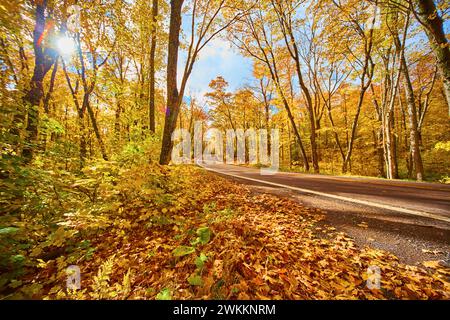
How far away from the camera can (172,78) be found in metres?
5.24

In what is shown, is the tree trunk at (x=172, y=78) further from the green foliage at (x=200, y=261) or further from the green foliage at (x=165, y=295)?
the green foliage at (x=165, y=295)

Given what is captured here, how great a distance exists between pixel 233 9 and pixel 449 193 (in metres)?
11.3

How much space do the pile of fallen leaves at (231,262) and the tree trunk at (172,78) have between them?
4.47 ft

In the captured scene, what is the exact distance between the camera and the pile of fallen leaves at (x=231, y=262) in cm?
171

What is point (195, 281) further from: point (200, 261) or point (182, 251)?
A: point (182, 251)

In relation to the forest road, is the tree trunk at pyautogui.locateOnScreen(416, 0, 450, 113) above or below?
above

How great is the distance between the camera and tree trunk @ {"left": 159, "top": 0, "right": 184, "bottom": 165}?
200 inches

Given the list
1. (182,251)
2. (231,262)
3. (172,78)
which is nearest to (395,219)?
(231,262)

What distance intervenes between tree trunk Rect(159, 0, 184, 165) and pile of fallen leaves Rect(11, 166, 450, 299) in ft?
4.47

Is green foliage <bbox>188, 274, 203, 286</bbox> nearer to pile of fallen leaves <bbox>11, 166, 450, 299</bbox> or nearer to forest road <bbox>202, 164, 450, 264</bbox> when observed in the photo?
pile of fallen leaves <bbox>11, 166, 450, 299</bbox>

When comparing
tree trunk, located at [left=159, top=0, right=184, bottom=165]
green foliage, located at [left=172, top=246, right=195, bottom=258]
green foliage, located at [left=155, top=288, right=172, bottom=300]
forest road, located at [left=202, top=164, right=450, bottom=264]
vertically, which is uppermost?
tree trunk, located at [left=159, top=0, right=184, bottom=165]

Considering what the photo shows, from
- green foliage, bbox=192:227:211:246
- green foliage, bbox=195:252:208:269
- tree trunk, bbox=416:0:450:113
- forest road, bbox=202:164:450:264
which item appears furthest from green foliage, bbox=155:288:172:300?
tree trunk, bbox=416:0:450:113
